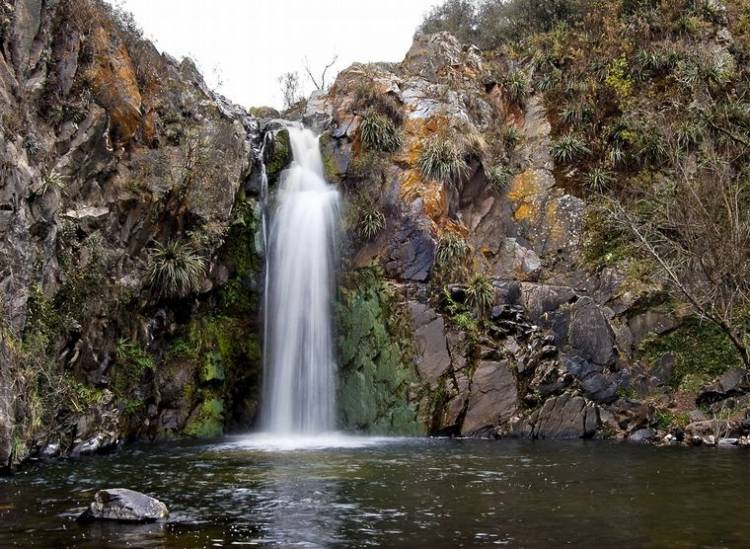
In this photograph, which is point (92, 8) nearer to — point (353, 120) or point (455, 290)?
point (353, 120)

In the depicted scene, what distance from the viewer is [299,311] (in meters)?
23.8

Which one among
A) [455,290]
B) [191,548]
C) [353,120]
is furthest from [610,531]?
[353,120]

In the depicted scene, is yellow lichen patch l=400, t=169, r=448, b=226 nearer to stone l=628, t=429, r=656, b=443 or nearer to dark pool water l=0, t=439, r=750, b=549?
stone l=628, t=429, r=656, b=443

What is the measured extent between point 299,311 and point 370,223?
13.1 ft

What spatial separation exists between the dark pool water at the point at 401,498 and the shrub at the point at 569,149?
47.6ft

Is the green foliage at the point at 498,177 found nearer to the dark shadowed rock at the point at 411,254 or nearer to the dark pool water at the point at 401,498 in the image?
the dark shadowed rock at the point at 411,254

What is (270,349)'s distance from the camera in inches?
928

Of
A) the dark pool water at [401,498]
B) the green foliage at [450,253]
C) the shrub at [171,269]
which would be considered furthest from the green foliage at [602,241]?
the shrub at [171,269]

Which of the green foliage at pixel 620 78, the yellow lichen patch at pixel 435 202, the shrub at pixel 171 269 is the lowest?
the shrub at pixel 171 269

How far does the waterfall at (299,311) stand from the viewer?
74.6 feet

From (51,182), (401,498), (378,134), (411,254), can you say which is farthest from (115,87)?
(401,498)

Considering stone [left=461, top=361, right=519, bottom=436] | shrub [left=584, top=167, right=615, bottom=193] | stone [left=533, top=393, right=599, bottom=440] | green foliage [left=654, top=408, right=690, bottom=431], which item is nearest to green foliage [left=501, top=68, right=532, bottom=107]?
shrub [left=584, top=167, right=615, bottom=193]

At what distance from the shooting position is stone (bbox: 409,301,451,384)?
72.2 feet

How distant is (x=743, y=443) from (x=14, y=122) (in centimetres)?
1964
